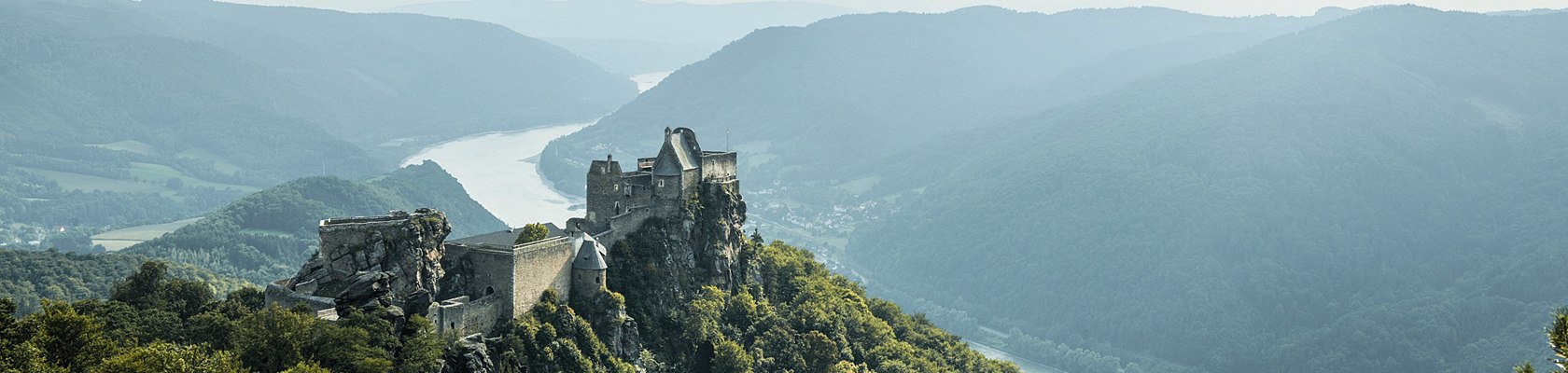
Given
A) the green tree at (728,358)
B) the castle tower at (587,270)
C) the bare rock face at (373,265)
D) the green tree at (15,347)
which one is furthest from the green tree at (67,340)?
the green tree at (728,358)

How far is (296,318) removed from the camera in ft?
170

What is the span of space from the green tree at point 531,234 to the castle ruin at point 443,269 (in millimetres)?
834

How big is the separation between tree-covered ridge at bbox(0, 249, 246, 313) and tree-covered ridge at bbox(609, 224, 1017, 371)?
59.5 m

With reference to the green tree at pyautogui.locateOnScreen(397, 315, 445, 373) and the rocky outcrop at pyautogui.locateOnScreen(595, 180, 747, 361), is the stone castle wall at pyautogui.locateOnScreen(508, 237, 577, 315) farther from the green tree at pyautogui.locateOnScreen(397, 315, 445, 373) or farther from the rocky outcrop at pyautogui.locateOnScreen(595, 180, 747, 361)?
the green tree at pyautogui.locateOnScreen(397, 315, 445, 373)

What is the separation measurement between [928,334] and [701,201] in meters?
38.7

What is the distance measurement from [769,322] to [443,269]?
2630cm

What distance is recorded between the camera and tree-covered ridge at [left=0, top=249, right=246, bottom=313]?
11956 cm

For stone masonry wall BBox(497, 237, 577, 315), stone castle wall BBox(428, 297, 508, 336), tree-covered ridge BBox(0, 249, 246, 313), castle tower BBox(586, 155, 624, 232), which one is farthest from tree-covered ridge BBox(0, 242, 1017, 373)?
tree-covered ridge BBox(0, 249, 246, 313)

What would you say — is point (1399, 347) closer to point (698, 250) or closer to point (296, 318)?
point (698, 250)

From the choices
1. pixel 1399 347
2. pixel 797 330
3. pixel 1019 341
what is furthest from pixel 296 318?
pixel 1399 347

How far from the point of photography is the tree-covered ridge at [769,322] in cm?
7394

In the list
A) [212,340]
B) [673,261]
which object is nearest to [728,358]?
[673,261]

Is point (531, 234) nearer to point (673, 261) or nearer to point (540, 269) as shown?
point (540, 269)

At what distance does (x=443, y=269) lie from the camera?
204 ft
